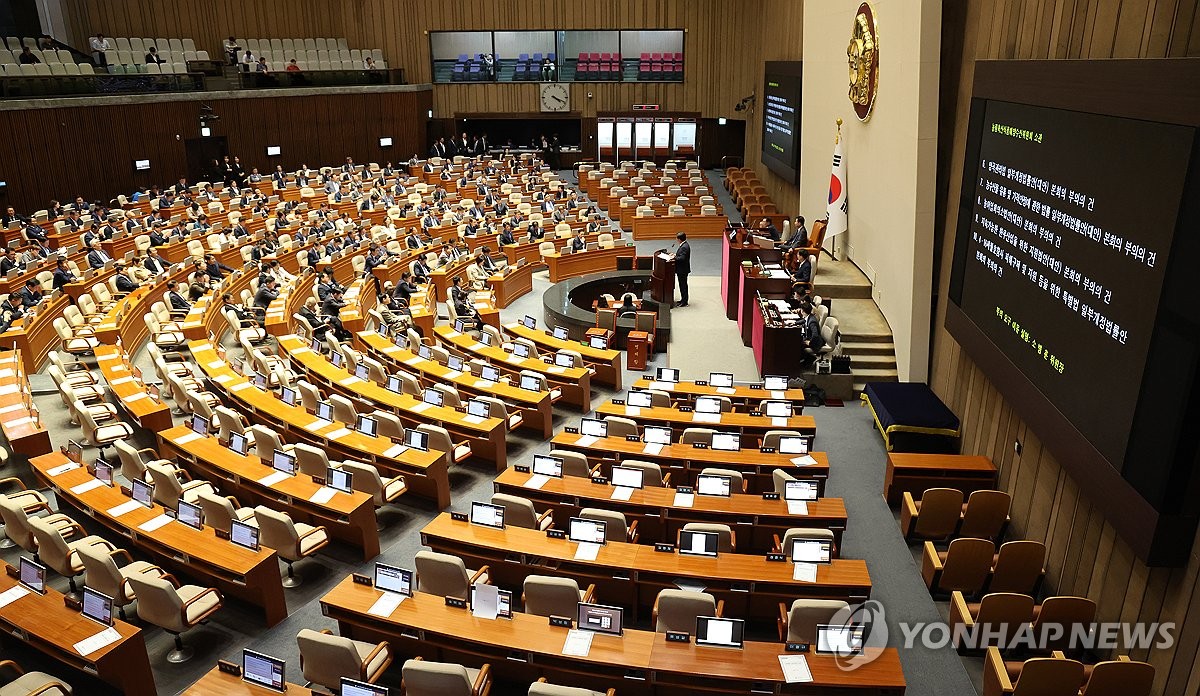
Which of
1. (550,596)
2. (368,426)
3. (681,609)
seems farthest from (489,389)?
(681,609)

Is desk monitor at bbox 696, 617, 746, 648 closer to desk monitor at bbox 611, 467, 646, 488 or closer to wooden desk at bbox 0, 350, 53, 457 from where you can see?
desk monitor at bbox 611, 467, 646, 488

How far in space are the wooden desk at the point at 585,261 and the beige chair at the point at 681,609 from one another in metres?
13.3

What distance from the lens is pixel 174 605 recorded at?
21.4 ft

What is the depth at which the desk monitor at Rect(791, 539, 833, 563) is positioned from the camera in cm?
701

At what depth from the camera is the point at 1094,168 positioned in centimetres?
648

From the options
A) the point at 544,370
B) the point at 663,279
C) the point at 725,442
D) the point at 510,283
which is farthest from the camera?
the point at 510,283

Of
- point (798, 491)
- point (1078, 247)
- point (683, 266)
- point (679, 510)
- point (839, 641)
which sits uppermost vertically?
point (1078, 247)

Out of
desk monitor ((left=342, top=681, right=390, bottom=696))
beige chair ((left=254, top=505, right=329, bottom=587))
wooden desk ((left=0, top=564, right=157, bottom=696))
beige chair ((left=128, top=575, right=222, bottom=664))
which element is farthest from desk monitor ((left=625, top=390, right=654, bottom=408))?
wooden desk ((left=0, top=564, right=157, bottom=696))

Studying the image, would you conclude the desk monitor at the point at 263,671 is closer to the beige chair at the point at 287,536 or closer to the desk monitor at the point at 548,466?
the beige chair at the point at 287,536

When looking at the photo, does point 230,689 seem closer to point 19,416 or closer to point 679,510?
point 679,510

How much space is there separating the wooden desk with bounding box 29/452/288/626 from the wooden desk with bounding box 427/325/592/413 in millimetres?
5347

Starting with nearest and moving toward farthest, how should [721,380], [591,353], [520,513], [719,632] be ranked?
[719,632] < [520,513] < [721,380] < [591,353]

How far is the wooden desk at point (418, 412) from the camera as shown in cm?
1018

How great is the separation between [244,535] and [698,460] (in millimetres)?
4674
